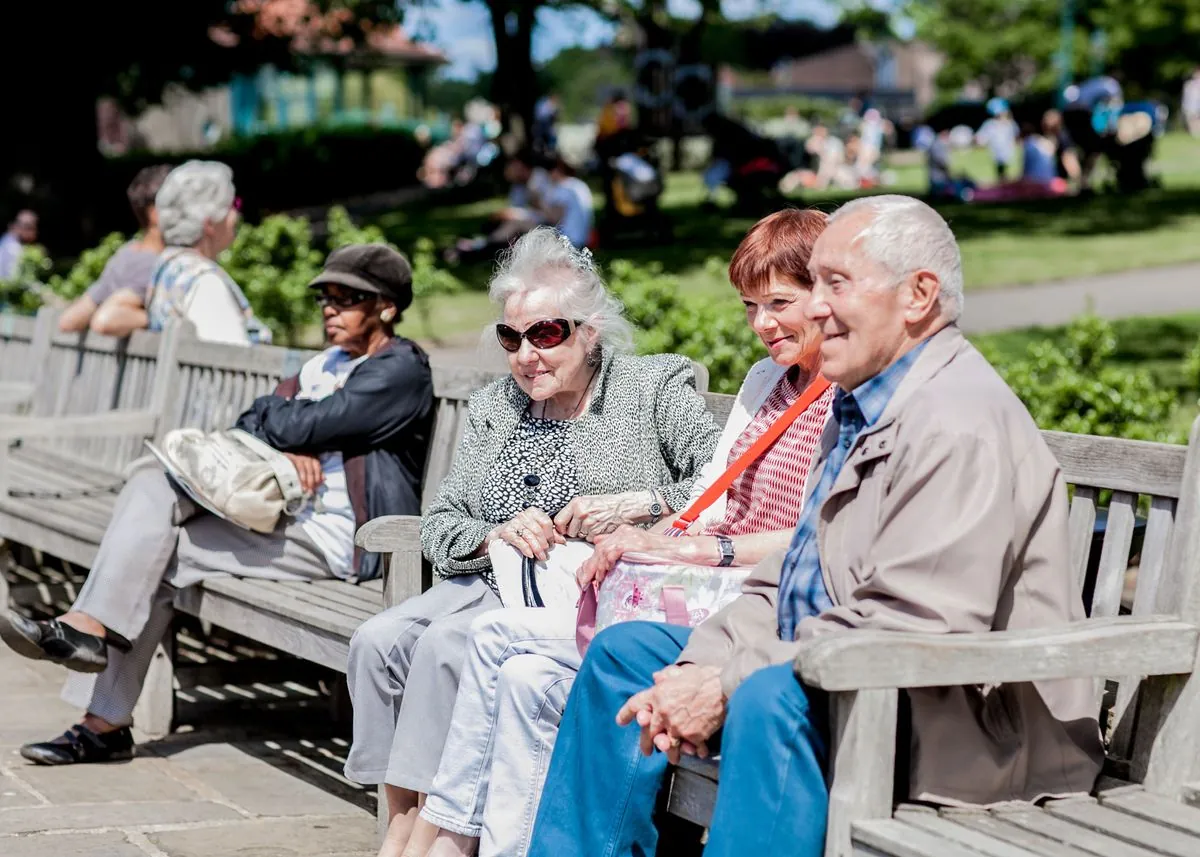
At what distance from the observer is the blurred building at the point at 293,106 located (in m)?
47.3

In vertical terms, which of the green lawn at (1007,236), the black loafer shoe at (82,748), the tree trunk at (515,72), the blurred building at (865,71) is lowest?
the black loafer shoe at (82,748)

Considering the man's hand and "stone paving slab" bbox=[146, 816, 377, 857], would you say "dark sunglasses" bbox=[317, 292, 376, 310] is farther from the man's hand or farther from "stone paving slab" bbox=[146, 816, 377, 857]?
the man's hand

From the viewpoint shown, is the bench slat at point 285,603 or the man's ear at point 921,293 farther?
the bench slat at point 285,603

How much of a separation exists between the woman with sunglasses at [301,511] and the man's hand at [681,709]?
1.99m

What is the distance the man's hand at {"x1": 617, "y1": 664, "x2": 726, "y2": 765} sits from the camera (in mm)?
3119

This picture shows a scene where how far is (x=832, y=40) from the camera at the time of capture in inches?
3253

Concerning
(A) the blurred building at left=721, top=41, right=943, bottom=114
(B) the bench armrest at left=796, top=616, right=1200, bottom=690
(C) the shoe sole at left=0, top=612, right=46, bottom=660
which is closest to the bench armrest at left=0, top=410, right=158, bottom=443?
(C) the shoe sole at left=0, top=612, right=46, bottom=660

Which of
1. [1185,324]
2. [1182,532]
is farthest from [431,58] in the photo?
[1182,532]

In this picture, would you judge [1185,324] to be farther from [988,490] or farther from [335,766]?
[988,490]

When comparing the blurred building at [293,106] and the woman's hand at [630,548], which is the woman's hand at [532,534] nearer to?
the woman's hand at [630,548]

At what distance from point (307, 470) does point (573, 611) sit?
1.41 meters

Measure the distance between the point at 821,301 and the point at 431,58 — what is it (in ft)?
207

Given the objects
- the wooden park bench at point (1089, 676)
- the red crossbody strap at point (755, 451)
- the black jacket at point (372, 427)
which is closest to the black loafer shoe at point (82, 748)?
the black jacket at point (372, 427)

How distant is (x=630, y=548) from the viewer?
3693mm
